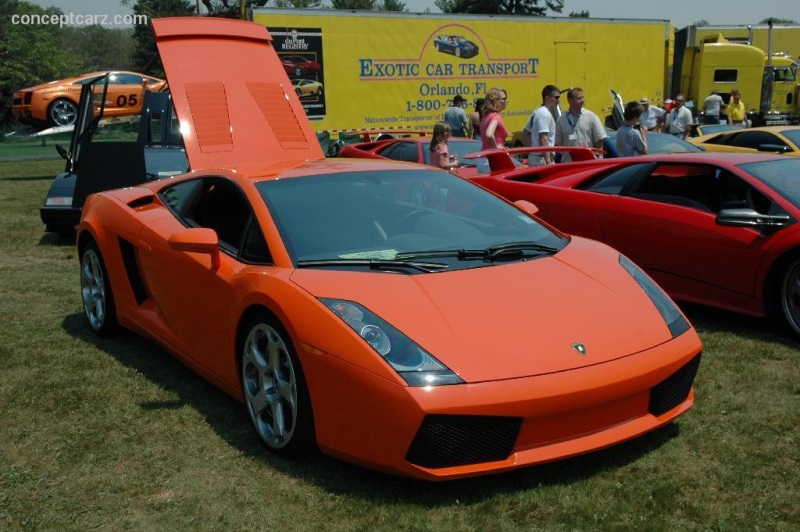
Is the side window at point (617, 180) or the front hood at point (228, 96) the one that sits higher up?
the front hood at point (228, 96)

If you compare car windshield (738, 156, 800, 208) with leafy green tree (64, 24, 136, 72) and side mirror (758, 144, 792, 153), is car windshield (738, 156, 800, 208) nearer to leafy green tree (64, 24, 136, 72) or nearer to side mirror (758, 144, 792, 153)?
side mirror (758, 144, 792, 153)

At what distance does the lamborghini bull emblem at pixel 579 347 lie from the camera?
10.8ft

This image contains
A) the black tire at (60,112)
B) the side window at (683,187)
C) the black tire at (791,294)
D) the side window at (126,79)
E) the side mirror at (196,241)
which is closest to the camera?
the side mirror at (196,241)

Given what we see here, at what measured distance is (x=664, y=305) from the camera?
12.5 feet

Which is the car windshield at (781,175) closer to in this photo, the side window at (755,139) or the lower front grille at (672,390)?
the lower front grille at (672,390)

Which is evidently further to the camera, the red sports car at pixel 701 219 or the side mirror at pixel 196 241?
the red sports car at pixel 701 219

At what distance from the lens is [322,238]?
3.91 m

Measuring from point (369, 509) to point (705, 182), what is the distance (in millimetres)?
3930

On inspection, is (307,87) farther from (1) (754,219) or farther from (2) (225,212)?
(2) (225,212)

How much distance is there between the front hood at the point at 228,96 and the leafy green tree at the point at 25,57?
164ft

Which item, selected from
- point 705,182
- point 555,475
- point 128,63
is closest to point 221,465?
point 555,475

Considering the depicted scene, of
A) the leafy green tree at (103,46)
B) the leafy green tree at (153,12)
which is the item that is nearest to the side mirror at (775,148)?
the leafy green tree at (153,12)

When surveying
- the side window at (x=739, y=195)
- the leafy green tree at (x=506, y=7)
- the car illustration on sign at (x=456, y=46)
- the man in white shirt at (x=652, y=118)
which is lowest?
the man in white shirt at (x=652, y=118)

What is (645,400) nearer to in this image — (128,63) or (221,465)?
(221,465)
